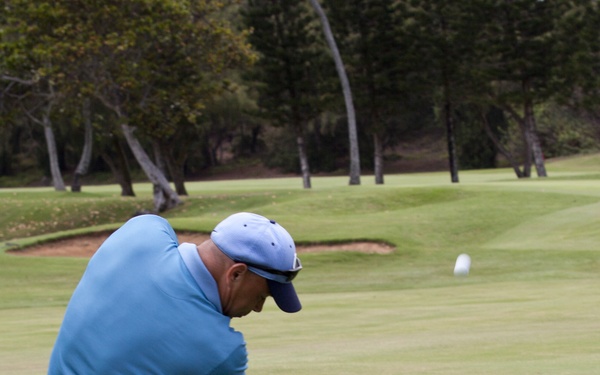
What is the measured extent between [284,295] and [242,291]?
14 centimetres

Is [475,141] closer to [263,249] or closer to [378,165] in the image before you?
[378,165]

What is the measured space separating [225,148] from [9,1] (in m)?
59.1

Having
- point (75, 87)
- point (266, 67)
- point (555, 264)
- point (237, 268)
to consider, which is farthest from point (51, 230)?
point (237, 268)

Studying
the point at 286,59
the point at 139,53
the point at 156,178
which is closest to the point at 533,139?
the point at 286,59

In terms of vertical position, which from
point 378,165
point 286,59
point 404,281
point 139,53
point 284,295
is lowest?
point 404,281

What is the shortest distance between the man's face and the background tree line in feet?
94.8

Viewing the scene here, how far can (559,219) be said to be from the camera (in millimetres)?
26031

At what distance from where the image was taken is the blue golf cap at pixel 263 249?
339cm

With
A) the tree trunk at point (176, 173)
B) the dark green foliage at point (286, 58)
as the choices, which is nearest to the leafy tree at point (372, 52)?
the dark green foliage at point (286, 58)

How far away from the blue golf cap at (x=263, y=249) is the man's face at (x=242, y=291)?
2 centimetres

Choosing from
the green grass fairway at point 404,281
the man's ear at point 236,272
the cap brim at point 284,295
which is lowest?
the green grass fairway at point 404,281

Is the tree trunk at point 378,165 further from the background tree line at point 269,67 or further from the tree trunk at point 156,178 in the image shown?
the tree trunk at point 156,178

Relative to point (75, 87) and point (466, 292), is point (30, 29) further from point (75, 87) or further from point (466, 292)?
point (466, 292)

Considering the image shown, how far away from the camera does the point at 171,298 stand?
3.25 metres
